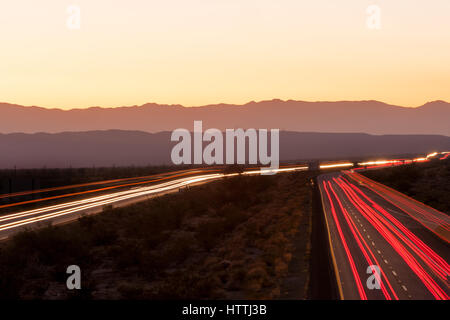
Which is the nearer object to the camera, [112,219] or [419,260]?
[419,260]

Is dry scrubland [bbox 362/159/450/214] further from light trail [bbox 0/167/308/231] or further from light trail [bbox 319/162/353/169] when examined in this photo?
light trail [bbox 319/162/353/169]

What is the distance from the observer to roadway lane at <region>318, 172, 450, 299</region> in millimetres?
19062

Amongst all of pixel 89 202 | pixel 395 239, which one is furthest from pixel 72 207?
pixel 395 239

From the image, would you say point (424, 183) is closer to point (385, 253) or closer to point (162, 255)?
point (385, 253)

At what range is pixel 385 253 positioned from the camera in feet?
84.8

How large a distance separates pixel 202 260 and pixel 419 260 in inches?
441

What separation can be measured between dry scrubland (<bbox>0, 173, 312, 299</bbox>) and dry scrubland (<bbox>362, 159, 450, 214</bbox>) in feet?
55.7

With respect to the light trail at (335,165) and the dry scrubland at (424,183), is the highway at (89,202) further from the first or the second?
the light trail at (335,165)

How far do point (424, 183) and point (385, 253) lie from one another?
130ft

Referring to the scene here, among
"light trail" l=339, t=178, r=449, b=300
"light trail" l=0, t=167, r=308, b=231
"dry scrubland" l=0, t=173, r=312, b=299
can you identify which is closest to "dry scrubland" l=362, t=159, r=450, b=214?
"light trail" l=339, t=178, r=449, b=300
